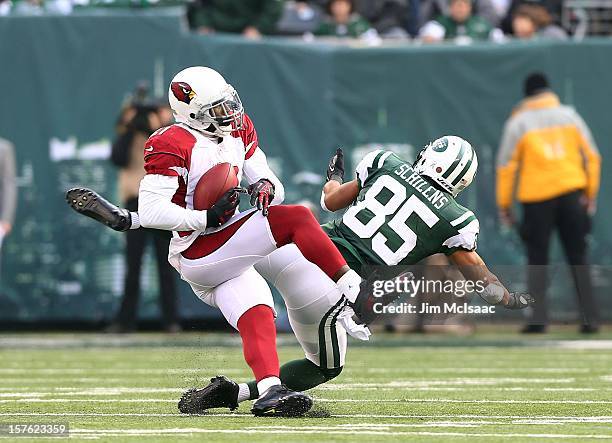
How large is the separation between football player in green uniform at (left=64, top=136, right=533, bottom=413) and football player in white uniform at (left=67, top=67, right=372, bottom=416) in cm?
16

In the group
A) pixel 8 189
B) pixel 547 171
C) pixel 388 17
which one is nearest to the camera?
pixel 8 189

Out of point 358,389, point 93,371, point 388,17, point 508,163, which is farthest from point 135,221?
point 388,17

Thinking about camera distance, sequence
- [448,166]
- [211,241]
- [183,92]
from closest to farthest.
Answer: [211,241], [183,92], [448,166]

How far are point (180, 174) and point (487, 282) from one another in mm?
1407

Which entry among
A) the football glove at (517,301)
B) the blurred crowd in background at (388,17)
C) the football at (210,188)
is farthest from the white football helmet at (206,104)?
the blurred crowd in background at (388,17)

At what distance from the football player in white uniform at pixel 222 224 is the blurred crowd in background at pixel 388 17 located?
699 cm

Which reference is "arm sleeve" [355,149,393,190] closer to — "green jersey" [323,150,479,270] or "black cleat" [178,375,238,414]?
"green jersey" [323,150,479,270]

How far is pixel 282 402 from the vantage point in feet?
20.7

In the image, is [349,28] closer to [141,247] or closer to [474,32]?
[474,32]

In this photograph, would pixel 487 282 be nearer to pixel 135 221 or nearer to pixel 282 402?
pixel 282 402

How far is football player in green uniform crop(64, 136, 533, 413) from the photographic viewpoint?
668cm

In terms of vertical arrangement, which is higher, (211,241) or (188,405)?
(211,241)

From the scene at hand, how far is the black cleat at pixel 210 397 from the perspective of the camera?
6.62m

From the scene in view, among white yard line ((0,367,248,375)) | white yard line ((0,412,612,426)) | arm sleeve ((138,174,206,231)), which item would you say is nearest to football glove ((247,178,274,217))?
arm sleeve ((138,174,206,231))
